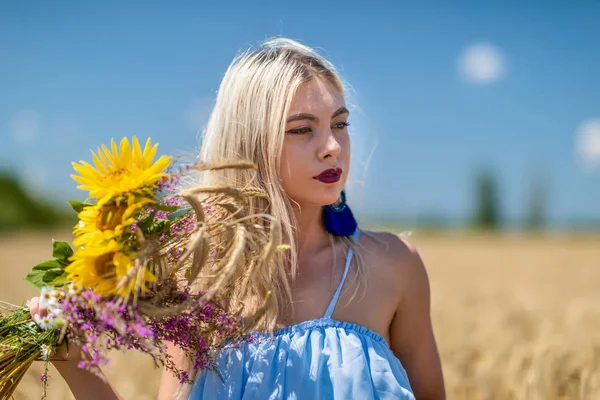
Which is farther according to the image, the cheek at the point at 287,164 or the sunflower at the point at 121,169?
the cheek at the point at 287,164

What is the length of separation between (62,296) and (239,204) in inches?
20.0

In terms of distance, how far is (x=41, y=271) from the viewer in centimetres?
168

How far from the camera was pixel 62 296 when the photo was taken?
1.58 metres

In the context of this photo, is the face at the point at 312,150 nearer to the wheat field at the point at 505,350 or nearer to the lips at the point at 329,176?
the lips at the point at 329,176

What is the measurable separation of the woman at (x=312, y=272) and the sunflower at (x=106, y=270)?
437mm

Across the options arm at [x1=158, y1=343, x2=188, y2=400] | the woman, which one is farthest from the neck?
arm at [x1=158, y1=343, x2=188, y2=400]

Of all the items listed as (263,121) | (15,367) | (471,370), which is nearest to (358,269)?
(263,121)

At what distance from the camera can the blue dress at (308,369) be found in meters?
1.91

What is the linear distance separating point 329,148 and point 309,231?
41cm

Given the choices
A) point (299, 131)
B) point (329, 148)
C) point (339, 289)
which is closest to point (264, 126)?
point (299, 131)

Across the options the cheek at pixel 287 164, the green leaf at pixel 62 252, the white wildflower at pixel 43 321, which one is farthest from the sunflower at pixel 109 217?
the cheek at pixel 287 164

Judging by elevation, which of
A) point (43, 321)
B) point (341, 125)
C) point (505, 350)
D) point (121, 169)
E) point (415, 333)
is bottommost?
point (505, 350)

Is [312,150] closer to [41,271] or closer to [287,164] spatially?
[287,164]

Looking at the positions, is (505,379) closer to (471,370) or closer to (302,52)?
(471,370)
